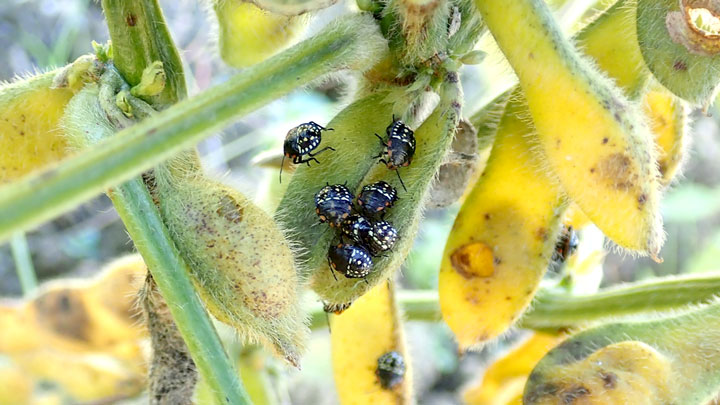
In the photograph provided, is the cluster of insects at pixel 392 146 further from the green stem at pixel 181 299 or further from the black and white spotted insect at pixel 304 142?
the green stem at pixel 181 299

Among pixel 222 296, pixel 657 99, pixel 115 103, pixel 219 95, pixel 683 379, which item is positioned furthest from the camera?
pixel 657 99

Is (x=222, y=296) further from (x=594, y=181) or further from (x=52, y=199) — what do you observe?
(x=594, y=181)

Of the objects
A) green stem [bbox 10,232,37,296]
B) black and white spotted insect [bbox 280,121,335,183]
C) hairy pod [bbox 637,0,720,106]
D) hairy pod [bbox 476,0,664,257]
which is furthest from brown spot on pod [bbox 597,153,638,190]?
green stem [bbox 10,232,37,296]

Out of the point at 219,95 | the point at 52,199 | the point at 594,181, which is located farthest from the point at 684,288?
the point at 52,199

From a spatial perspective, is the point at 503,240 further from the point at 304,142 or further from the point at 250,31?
the point at 250,31

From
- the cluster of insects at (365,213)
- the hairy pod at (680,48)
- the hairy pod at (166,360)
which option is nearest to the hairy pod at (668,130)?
the hairy pod at (680,48)

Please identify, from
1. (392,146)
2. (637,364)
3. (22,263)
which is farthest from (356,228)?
(22,263)
